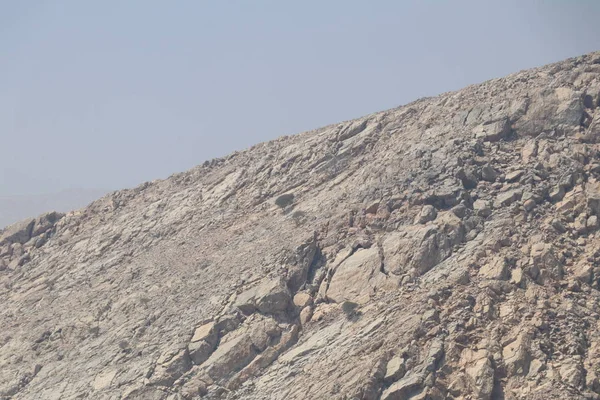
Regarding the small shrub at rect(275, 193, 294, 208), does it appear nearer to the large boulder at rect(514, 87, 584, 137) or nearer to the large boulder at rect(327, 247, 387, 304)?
the large boulder at rect(327, 247, 387, 304)

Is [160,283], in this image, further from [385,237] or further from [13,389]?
[385,237]

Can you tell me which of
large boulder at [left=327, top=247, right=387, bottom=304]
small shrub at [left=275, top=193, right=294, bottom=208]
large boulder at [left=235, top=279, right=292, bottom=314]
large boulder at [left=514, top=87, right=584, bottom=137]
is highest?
small shrub at [left=275, top=193, right=294, bottom=208]

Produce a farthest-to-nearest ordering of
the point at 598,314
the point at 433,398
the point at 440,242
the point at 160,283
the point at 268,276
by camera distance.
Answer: the point at 160,283
the point at 268,276
the point at 440,242
the point at 598,314
the point at 433,398

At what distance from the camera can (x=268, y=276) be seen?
3766 cm

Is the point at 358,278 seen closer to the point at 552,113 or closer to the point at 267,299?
the point at 267,299

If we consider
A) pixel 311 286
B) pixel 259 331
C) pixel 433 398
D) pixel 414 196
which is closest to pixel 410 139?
pixel 414 196

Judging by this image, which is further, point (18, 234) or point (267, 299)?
point (18, 234)

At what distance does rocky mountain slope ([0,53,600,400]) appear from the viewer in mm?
29156

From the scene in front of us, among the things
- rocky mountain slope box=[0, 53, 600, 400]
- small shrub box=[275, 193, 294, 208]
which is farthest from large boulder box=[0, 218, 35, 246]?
small shrub box=[275, 193, 294, 208]

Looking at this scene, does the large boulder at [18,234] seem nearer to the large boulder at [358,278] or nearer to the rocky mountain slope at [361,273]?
the rocky mountain slope at [361,273]

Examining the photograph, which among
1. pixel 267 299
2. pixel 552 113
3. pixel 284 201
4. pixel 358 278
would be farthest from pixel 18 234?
pixel 552 113

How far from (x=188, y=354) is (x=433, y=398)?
13.0m

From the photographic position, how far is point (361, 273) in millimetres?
35312

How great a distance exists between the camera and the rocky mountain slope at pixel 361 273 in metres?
29.2
